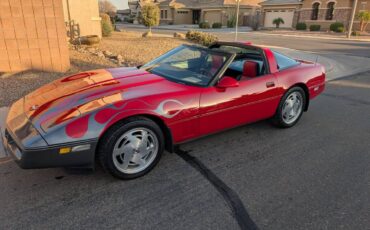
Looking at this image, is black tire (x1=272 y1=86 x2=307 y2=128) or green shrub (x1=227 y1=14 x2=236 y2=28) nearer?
black tire (x1=272 y1=86 x2=307 y2=128)

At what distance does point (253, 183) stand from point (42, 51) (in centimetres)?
658

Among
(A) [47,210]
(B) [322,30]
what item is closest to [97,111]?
(A) [47,210]

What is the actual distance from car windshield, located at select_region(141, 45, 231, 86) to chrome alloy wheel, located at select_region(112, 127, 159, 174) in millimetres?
877

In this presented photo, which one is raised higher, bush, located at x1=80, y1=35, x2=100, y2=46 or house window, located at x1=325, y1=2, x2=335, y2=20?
house window, located at x1=325, y1=2, x2=335, y2=20

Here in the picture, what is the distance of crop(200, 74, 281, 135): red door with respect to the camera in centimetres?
341

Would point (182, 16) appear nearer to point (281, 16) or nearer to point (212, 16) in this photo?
point (212, 16)

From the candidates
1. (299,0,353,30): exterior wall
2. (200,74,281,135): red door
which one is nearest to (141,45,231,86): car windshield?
(200,74,281,135): red door

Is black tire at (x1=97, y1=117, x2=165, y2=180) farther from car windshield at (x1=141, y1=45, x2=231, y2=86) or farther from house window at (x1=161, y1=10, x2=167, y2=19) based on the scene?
house window at (x1=161, y1=10, x2=167, y2=19)

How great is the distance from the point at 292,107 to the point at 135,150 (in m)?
2.79

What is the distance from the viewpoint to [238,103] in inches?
144

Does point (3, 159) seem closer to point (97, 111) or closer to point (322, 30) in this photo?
point (97, 111)

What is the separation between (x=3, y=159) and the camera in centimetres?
340

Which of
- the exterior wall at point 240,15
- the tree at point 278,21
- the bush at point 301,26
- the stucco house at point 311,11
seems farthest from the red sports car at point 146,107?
the exterior wall at point 240,15

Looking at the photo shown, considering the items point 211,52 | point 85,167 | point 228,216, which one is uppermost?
point 211,52
